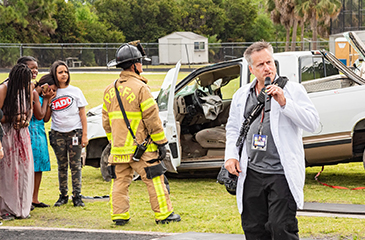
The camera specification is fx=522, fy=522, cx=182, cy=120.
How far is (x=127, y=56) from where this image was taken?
17.9 ft

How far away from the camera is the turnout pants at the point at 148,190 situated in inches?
217

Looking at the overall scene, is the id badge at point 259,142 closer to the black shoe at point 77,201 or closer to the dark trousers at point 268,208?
the dark trousers at point 268,208

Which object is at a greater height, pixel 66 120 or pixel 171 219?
pixel 66 120

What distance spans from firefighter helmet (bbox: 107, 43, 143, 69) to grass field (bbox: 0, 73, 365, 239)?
5.68 ft

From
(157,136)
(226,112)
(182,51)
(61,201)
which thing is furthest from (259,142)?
(182,51)

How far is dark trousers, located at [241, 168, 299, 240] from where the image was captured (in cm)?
340

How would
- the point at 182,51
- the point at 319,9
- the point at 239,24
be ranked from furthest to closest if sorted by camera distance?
the point at 239,24 → the point at 182,51 → the point at 319,9

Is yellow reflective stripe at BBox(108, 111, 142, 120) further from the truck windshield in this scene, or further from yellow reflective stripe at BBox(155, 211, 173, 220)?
the truck windshield

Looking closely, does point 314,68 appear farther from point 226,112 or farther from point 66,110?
point 66,110

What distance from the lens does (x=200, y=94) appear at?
29.1ft

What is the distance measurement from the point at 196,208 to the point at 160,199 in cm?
91

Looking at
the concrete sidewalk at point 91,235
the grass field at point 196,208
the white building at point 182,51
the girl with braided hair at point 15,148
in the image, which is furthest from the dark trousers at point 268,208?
the white building at point 182,51

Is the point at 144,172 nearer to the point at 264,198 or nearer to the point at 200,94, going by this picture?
the point at 264,198

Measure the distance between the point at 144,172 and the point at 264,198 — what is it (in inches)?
86.3
